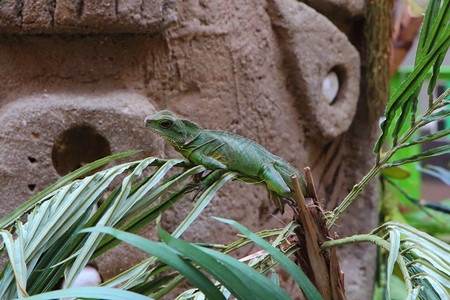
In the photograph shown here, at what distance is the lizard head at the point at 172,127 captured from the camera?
1755mm

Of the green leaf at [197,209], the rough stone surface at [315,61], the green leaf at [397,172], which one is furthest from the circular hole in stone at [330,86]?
the green leaf at [197,209]

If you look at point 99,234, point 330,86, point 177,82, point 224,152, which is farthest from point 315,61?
point 99,234

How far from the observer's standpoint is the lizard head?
175 cm

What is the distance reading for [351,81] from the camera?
337 cm

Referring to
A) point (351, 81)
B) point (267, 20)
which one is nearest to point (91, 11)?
point (267, 20)

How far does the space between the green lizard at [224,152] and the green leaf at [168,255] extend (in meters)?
0.68

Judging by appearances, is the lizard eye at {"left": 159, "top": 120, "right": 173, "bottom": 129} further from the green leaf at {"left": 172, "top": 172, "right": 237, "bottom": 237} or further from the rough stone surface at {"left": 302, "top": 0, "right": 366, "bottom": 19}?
the rough stone surface at {"left": 302, "top": 0, "right": 366, "bottom": 19}

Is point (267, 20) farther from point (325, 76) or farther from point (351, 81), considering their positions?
point (351, 81)

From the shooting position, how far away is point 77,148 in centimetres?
248

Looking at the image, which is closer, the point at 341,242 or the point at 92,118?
the point at 341,242

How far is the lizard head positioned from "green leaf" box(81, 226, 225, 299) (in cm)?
74

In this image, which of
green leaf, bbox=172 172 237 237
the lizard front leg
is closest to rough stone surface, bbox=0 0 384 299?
the lizard front leg

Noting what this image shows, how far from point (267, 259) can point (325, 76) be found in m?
1.94

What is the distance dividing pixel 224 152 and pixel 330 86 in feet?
5.41
